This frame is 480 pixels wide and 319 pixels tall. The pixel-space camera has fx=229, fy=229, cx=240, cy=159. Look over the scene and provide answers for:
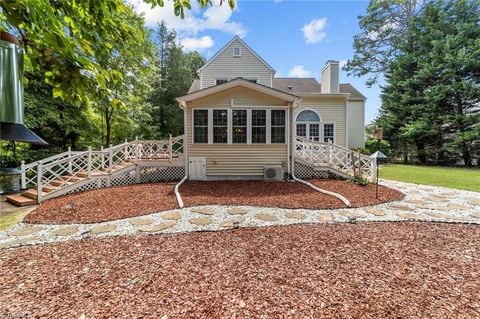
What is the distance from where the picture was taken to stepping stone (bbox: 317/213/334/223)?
5273 mm

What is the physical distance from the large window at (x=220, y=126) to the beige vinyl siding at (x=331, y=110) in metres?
7.22

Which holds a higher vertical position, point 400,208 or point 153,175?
point 153,175

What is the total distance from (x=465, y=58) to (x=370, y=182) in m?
17.4

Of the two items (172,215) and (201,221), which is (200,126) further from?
(201,221)

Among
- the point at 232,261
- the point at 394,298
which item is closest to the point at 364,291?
the point at 394,298

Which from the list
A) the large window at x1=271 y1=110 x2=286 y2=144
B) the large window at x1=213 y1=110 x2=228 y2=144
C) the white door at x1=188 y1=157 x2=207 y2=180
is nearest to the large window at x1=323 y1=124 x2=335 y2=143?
the large window at x1=271 y1=110 x2=286 y2=144

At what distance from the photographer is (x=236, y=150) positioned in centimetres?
1010

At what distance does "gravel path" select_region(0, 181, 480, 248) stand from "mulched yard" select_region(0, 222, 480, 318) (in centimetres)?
51

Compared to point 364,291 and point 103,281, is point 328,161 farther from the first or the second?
point 103,281

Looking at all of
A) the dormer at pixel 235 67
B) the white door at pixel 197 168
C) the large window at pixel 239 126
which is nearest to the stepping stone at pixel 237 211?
the white door at pixel 197 168

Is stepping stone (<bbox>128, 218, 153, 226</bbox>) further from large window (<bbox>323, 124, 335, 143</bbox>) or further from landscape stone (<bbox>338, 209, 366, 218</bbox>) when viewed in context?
large window (<bbox>323, 124, 335, 143</bbox>)

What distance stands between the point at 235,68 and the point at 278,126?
6.27 meters

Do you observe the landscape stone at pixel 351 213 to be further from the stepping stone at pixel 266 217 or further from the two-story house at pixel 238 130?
the two-story house at pixel 238 130

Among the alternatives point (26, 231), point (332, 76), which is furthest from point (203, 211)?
point (332, 76)
